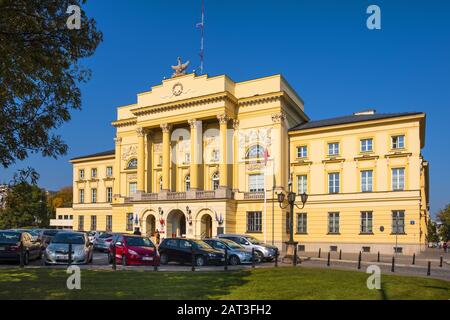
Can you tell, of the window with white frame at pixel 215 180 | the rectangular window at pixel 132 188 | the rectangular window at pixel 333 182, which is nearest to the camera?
the rectangular window at pixel 333 182

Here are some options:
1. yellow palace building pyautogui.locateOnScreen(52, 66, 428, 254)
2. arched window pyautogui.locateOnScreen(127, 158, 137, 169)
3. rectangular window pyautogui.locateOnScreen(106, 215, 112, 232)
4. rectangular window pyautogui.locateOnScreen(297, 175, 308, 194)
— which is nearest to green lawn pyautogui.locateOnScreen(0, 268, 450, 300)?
yellow palace building pyautogui.locateOnScreen(52, 66, 428, 254)

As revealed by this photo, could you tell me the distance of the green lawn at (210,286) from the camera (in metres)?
12.6

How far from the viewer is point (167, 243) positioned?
82.3 ft

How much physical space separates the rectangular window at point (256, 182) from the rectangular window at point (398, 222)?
1317 cm

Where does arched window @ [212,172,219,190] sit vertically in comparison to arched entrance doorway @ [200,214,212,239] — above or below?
above

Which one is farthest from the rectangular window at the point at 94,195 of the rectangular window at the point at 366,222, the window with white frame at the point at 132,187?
the rectangular window at the point at 366,222

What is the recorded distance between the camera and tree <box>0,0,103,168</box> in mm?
9961

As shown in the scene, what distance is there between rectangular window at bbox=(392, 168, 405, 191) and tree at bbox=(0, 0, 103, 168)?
35.9 meters

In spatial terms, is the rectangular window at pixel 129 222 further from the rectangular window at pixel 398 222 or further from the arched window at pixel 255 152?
the rectangular window at pixel 398 222

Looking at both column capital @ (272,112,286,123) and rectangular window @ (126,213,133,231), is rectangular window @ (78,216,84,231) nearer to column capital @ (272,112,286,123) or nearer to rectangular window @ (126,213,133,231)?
rectangular window @ (126,213,133,231)

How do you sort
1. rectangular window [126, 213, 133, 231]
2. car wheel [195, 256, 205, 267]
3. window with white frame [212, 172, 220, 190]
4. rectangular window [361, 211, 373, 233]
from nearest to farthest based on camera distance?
1. car wheel [195, 256, 205, 267]
2. rectangular window [361, 211, 373, 233]
3. window with white frame [212, 172, 220, 190]
4. rectangular window [126, 213, 133, 231]

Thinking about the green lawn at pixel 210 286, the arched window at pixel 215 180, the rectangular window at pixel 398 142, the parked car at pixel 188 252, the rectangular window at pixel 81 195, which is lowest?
the parked car at pixel 188 252

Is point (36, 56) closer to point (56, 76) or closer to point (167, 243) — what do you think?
point (56, 76)

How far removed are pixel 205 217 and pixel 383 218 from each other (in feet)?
58.4
